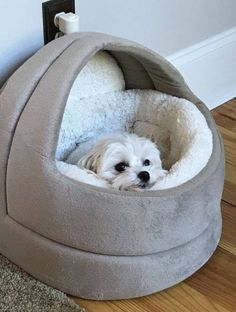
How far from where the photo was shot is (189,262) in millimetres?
1354

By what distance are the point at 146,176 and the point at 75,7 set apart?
0.57 m

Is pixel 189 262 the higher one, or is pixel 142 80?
pixel 142 80

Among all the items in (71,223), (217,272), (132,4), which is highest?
(132,4)

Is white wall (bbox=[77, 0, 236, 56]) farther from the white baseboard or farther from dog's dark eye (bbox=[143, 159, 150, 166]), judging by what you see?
dog's dark eye (bbox=[143, 159, 150, 166])

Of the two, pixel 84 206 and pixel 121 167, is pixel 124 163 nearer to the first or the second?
pixel 121 167

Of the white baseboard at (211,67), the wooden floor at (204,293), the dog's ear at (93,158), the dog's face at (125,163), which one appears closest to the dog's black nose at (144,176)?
the dog's face at (125,163)

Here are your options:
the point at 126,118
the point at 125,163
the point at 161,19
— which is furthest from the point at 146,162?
the point at 161,19

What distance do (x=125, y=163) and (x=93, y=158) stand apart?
8 centimetres

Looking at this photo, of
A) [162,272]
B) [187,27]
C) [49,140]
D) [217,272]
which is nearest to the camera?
[49,140]

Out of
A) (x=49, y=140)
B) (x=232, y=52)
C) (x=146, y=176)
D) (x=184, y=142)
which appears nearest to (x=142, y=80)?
(x=184, y=142)

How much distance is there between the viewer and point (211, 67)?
2119 millimetres

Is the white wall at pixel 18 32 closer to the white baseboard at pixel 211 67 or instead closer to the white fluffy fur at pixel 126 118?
the white fluffy fur at pixel 126 118

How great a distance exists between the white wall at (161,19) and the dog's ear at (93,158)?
45 cm

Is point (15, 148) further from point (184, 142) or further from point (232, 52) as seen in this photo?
point (232, 52)
